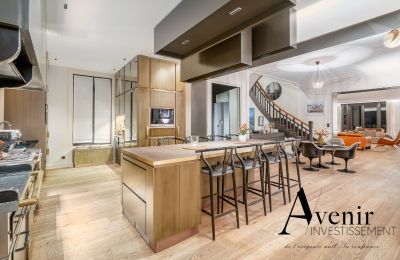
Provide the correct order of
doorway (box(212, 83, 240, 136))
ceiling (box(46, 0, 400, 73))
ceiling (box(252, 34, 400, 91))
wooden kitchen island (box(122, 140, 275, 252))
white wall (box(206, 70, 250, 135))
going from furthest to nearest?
doorway (box(212, 83, 240, 136)) → white wall (box(206, 70, 250, 135)) → ceiling (box(252, 34, 400, 91)) → ceiling (box(46, 0, 400, 73)) → wooden kitchen island (box(122, 140, 275, 252))

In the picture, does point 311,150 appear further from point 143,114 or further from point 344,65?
point 143,114


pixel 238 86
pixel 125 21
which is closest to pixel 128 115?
pixel 125 21

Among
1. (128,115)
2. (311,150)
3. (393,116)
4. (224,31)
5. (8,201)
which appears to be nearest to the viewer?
(8,201)

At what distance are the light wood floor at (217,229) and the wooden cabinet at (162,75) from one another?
2.55 m

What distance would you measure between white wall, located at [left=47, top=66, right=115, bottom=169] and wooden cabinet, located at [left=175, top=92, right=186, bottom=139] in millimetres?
3236

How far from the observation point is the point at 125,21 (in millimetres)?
3350

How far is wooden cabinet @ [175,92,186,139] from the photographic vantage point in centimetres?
549

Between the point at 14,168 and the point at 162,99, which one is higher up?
the point at 162,99

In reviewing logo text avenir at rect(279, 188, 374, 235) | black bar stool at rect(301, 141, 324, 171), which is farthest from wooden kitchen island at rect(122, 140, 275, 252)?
black bar stool at rect(301, 141, 324, 171)

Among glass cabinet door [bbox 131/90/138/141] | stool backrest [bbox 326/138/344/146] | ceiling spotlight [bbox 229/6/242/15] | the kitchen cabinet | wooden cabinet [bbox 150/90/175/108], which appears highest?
ceiling spotlight [bbox 229/6/242/15]

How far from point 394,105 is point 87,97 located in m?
15.9

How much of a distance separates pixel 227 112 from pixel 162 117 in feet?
7.84

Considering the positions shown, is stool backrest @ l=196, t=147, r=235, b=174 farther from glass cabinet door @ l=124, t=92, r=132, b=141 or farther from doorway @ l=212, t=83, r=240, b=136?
doorway @ l=212, t=83, r=240, b=136

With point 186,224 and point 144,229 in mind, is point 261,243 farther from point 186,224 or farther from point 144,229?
point 144,229
